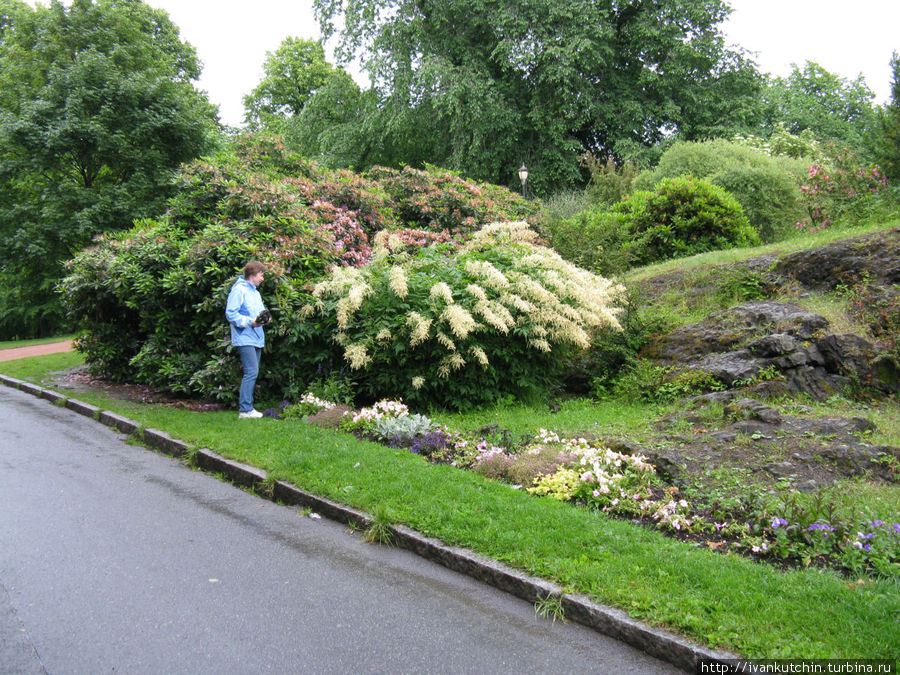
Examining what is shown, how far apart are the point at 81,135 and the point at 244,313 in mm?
13801

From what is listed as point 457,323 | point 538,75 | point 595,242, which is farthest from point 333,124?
point 457,323

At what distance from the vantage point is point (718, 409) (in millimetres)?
6602

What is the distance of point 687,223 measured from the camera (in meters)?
13.2

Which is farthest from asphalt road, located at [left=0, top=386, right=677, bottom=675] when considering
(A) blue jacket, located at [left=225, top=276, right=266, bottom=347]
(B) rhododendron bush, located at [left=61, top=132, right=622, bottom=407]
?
(B) rhododendron bush, located at [left=61, top=132, right=622, bottom=407]

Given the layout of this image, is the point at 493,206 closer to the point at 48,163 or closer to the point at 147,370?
the point at 147,370

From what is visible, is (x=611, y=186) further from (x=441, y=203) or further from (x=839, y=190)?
(x=441, y=203)

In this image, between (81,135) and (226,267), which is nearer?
(226,267)

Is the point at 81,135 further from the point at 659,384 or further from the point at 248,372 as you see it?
the point at 659,384

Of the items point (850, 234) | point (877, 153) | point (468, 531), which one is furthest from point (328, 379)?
point (877, 153)

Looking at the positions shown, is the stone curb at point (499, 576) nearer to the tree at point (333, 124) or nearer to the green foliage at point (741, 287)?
the green foliage at point (741, 287)

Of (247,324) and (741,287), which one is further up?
(741,287)

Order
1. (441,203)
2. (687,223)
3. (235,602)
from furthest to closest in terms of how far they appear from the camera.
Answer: (441,203) < (687,223) < (235,602)

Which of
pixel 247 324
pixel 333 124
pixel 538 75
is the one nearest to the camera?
pixel 247 324

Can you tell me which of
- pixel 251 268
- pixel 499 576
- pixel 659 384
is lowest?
pixel 499 576
